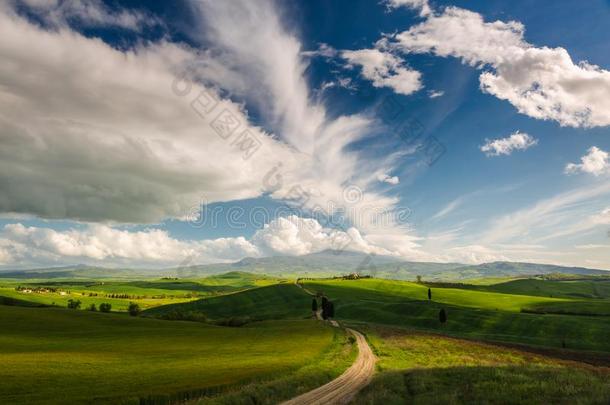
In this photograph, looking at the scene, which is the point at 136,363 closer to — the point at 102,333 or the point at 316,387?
the point at 316,387

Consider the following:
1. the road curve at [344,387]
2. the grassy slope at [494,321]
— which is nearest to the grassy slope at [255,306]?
the grassy slope at [494,321]

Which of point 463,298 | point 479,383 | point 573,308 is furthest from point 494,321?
point 479,383

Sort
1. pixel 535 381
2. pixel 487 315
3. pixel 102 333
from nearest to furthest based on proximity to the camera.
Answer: pixel 535 381, pixel 102 333, pixel 487 315

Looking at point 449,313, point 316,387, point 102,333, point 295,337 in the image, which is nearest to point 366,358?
point 316,387

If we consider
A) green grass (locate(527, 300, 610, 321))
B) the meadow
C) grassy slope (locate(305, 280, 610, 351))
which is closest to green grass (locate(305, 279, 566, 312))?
grassy slope (locate(305, 280, 610, 351))

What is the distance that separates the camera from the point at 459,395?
96.3 ft

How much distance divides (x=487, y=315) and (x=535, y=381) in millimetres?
93233

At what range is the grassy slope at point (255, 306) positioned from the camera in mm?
151587

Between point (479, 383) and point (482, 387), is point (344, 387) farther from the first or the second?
point (482, 387)

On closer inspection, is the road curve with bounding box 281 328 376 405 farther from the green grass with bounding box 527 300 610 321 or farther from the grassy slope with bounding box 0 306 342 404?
the green grass with bounding box 527 300 610 321

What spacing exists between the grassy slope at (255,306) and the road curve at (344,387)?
91329 millimetres

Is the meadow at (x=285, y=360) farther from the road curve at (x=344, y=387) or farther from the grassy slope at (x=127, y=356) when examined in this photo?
the road curve at (x=344, y=387)

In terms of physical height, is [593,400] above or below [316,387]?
above

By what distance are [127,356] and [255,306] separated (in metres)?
119
